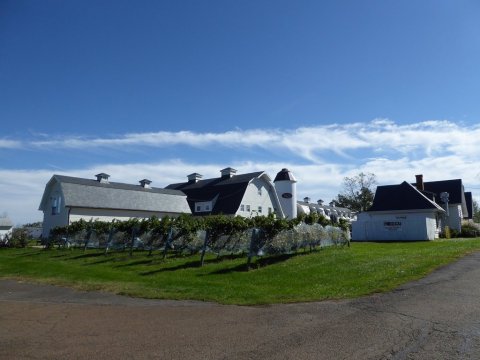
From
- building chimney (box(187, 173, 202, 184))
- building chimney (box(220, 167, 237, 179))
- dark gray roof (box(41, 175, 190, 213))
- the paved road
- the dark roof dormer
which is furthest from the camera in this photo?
building chimney (box(187, 173, 202, 184))

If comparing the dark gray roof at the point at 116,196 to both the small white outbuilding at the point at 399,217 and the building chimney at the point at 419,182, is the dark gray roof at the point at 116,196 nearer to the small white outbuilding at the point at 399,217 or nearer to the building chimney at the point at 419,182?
the small white outbuilding at the point at 399,217

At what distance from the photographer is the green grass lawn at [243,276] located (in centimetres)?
1063

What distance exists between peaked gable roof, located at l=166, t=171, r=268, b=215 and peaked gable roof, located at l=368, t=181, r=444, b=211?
1359 cm

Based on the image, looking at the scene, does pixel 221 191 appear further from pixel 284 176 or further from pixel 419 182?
pixel 419 182

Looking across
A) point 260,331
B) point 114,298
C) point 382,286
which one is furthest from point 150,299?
point 382,286

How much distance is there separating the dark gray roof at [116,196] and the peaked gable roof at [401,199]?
812 inches

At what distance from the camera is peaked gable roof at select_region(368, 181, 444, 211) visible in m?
36.5

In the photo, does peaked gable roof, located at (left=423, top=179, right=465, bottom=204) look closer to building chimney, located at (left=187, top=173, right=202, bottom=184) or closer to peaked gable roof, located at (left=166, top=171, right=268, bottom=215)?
peaked gable roof, located at (left=166, top=171, right=268, bottom=215)

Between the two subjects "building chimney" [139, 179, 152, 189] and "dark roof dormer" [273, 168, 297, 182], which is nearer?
"building chimney" [139, 179, 152, 189]

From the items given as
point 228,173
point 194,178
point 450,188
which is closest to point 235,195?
point 228,173

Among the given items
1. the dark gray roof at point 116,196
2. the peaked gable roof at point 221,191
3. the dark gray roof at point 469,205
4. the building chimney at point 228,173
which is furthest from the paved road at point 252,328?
the dark gray roof at point 469,205

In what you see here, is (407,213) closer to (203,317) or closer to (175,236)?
(175,236)

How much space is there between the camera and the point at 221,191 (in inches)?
1838

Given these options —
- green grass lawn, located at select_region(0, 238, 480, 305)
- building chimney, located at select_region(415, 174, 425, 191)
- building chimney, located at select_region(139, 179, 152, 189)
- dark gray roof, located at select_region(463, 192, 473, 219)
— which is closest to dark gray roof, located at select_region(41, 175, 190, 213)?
building chimney, located at select_region(139, 179, 152, 189)
